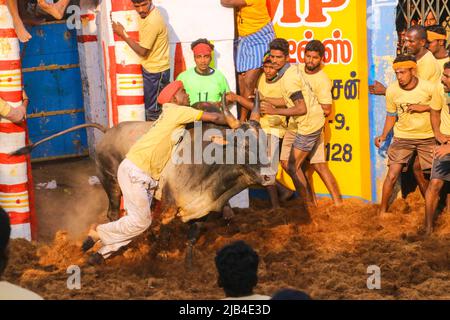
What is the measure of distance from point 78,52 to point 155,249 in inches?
162

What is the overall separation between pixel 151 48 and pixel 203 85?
71 centimetres

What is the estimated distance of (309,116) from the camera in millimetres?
10227

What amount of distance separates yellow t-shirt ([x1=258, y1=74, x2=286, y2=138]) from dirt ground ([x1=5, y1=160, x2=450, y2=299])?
880mm

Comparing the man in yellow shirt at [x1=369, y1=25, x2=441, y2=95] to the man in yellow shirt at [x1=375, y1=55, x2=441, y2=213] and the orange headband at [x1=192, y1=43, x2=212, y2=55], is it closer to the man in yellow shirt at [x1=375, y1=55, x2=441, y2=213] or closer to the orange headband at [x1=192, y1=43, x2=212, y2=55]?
the man in yellow shirt at [x1=375, y1=55, x2=441, y2=213]

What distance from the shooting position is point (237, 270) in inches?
198

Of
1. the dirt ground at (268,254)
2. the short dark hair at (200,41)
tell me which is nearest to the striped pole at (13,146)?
the dirt ground at (268,254)

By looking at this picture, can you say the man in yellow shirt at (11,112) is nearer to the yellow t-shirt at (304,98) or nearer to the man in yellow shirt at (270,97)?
the man in yellow shirt at (270,97)

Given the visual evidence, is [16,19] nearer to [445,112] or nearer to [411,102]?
[411,102]

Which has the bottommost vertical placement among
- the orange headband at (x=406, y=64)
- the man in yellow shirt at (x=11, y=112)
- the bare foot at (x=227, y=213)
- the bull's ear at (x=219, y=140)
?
the bare foot at (x=227, y=213)

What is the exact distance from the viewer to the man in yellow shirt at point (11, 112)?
926 centimetres

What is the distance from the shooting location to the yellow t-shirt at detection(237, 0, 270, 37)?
10539mm

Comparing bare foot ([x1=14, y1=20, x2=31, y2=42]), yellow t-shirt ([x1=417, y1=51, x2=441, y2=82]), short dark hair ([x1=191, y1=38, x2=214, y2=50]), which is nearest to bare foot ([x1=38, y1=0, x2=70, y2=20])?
bare foot ([x1=14, y1=20, x2=31, y2=42])

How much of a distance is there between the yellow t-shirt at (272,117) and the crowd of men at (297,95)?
0.01m

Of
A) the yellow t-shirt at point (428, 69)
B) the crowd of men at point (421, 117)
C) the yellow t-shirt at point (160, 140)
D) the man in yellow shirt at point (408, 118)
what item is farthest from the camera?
the yellow t-shirt at point (428, 69)
